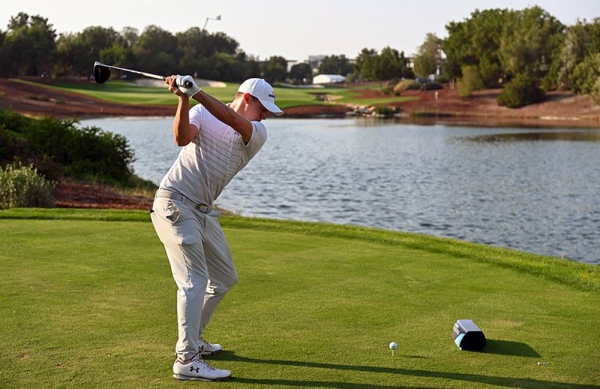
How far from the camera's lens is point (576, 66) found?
85500mm

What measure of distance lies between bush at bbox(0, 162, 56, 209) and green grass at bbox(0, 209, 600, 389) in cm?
467

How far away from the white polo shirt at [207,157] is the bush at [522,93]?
3377 inches

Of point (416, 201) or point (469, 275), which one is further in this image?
point (416, 201)


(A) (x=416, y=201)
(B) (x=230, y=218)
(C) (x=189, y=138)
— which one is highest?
→ (C) (x=189, y=138)

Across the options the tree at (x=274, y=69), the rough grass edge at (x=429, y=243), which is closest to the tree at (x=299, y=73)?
the tree at (x=274, y=69)

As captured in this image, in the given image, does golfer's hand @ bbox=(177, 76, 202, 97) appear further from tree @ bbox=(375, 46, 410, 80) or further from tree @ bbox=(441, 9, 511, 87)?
Answer: tree @ bbox=(375, 46, 410, 80)

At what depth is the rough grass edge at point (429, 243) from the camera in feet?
32.8

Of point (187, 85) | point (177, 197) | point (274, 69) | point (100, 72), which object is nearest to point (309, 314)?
point (177, 197)

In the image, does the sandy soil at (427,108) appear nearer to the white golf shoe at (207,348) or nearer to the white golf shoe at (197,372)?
the white golf shoe at (207,348)

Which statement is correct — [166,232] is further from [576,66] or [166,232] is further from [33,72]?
[33,72]

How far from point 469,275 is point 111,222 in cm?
605

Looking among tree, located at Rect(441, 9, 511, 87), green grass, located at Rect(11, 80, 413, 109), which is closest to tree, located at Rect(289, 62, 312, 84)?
green grass, located at Rect(11, 80, 413, 109)

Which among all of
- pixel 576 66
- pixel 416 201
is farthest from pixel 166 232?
pixel 576 66

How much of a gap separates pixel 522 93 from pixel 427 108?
35.5 feet
